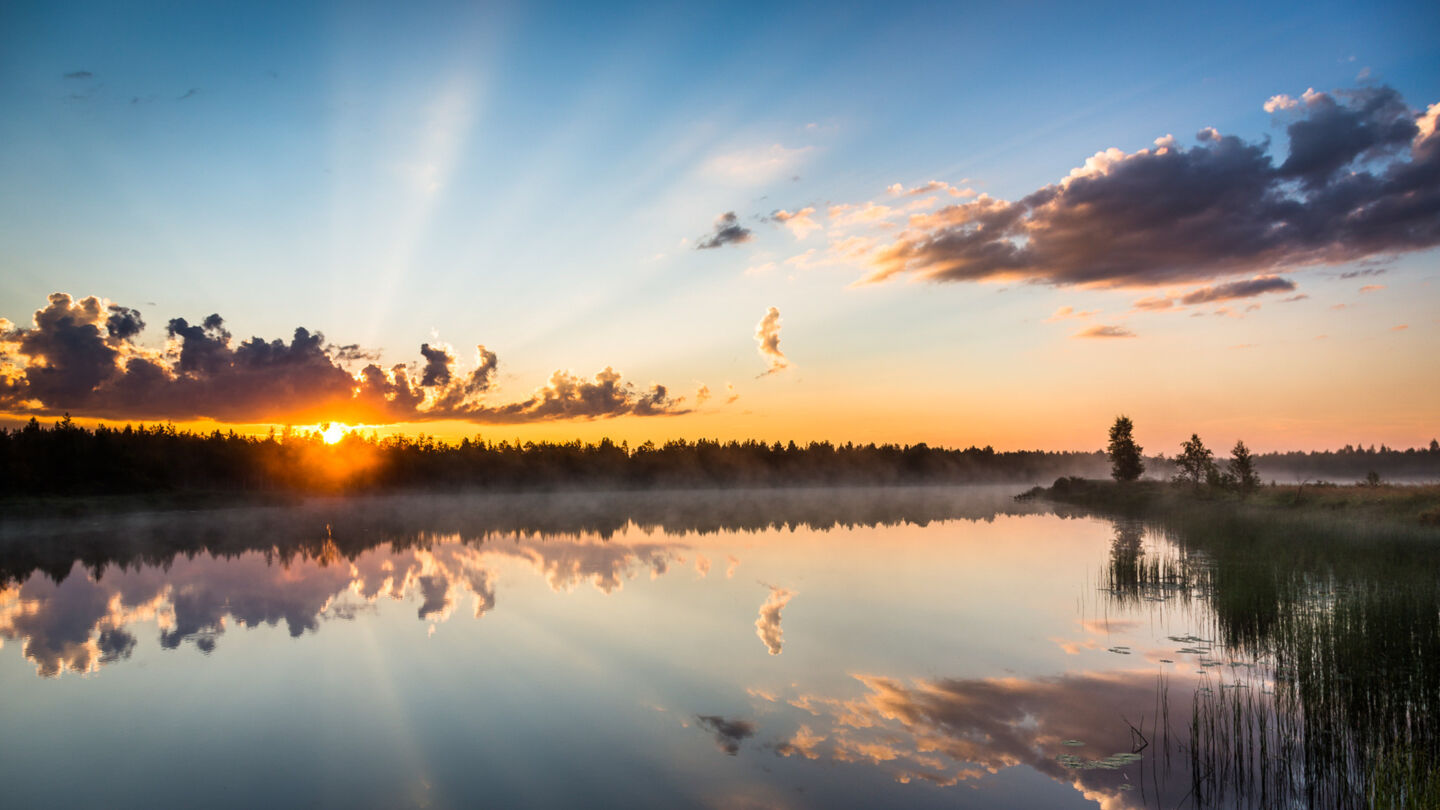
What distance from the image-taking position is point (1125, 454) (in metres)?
81.2

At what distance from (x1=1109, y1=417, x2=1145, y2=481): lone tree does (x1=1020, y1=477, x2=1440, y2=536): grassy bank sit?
17.0 metres

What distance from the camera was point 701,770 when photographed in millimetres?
A: 8906

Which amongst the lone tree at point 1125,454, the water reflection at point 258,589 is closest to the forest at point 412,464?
the lone tree at point 1125,454

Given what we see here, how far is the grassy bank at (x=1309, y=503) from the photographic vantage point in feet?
85.5

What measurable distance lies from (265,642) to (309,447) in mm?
103851

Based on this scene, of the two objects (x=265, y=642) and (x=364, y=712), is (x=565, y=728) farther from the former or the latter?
(x=265, y=642)

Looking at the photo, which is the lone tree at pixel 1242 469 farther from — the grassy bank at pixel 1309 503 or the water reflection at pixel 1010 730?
the water reflection at pixel 1010 730

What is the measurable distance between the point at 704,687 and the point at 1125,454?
270ft

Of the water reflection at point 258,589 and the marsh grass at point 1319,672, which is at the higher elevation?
the marsh grass at point 1319,672

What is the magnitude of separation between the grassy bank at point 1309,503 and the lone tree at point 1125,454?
55.9 ft

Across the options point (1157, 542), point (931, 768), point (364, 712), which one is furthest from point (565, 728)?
point (1157, 542)

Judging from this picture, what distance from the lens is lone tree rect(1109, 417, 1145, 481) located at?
267ft

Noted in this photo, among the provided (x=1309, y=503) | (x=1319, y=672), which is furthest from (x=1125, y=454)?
(x=1319, y=672)

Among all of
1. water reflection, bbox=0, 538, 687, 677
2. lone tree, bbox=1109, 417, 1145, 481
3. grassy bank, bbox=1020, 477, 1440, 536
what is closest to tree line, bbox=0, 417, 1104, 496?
water reflection, bbox=0, 538, 687, 677
